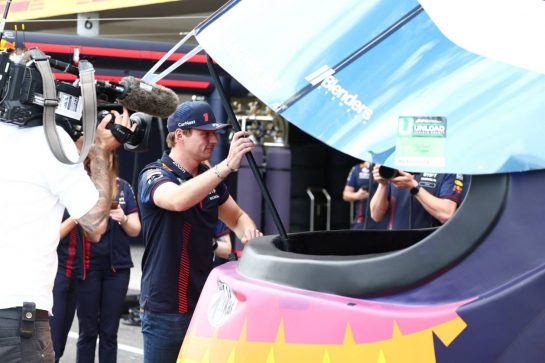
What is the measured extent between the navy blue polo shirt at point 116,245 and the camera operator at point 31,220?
11.3ft

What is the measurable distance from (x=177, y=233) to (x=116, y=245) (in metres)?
2.41

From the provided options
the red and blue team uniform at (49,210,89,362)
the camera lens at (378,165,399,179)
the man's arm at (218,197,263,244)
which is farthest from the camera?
the red and blue team uniform at (49,210,89,362)

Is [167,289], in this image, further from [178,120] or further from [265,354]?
[265,354]

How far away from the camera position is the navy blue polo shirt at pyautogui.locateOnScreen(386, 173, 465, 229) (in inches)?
266

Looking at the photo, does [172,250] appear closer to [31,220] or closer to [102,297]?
[31,220]

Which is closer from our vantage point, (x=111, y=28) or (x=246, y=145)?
(x=246, y=145)

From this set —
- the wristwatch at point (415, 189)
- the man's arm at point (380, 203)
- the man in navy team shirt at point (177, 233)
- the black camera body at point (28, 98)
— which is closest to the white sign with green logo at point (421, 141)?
the black camera body at point (28, 98)

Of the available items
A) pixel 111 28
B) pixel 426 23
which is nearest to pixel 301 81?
pixel 426 23

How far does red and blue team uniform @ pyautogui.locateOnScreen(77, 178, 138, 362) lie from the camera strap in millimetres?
3489

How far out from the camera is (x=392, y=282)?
2.85 metres

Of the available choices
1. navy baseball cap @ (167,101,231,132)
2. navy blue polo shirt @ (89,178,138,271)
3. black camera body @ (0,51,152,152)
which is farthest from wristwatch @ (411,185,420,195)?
black camera body @ (0,51,152,152)

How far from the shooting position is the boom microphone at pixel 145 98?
4266 millimetres

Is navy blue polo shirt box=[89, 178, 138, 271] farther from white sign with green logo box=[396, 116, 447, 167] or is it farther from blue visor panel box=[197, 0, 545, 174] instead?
white sign with green logo box=[396, 116, 447, 167]

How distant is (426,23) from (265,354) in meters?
1.08
